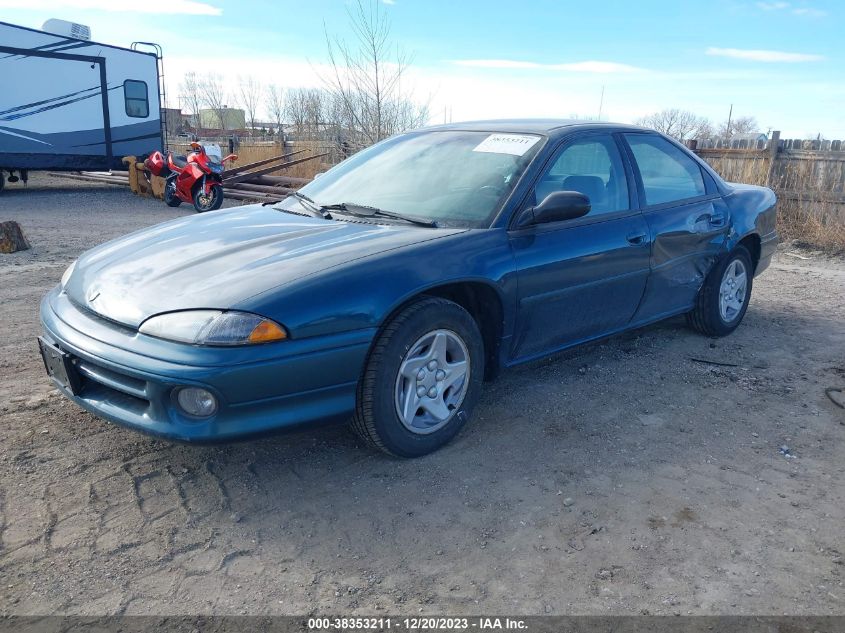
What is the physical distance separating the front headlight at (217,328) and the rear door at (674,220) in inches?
102

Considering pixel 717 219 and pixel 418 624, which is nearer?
pixel 418 624

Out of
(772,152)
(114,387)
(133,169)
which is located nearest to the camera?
(114,387)

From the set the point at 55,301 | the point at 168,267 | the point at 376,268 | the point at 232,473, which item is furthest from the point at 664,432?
the point at 55,301

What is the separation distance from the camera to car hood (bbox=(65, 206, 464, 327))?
2.77 m

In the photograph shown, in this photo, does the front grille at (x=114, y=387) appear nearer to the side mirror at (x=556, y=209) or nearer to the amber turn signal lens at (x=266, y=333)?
the amber turn signal lens at (x=266, y=333)

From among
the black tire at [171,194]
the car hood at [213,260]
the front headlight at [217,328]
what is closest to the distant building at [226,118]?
the black tire at [171,194]

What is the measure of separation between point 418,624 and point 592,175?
2.75 metres

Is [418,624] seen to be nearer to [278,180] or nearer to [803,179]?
[803,179]

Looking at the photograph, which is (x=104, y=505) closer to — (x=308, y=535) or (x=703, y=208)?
(x=308, y=535)

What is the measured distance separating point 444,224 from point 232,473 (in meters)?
1.55

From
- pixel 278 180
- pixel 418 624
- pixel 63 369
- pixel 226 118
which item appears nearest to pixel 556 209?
pixel 418 624

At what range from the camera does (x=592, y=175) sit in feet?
13.1

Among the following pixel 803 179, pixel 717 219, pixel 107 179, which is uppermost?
pixel 803 179

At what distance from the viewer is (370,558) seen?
2.50 meters
